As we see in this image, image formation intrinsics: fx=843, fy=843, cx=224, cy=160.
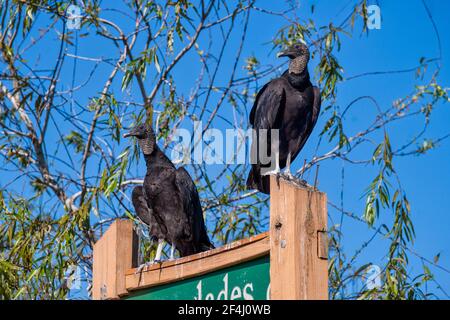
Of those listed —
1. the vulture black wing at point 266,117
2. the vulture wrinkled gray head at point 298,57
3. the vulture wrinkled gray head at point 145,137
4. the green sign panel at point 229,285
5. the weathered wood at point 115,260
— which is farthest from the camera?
the vulture wrinkled gray head at point 145,137

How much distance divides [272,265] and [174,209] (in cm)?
241

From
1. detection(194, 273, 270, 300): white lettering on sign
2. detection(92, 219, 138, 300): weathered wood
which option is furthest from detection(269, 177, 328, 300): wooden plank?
detection(92, 219, 138, 300): weathered wood

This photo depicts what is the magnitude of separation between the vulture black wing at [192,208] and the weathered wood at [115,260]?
4.84ft

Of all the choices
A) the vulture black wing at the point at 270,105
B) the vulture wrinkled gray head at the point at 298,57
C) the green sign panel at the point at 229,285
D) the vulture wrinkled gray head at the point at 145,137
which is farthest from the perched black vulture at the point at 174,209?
the green sign panel at the point at 229,285

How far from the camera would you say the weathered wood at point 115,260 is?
2.87 metres

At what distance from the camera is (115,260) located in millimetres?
2926

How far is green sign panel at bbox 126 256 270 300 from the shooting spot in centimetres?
227

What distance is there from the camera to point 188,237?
14.9 feet

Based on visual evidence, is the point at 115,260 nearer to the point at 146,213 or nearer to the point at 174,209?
the point at 174,209

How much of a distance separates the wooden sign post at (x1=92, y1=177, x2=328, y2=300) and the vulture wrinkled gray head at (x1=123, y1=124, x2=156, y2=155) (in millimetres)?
2147

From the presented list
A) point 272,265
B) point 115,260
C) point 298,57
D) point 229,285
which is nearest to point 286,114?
point 298,57

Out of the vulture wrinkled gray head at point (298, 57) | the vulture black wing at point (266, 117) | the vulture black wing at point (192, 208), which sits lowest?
the vulture black wing at point (192, 208)

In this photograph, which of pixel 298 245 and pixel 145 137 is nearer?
pixel 298 245

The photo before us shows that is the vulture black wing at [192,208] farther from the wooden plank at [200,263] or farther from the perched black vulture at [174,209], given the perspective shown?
the wooden plank at [200,263]
